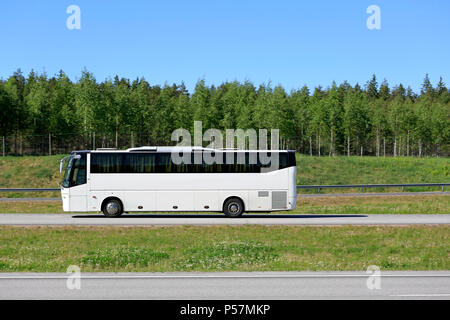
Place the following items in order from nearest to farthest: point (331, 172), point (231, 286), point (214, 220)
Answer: point (231, 286) → point (214, 220) → point (331, 172)

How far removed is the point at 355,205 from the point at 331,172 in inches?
921

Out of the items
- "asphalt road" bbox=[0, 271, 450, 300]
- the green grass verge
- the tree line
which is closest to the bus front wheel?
"asphalt road" bbox=[0, 271, 450, 300]

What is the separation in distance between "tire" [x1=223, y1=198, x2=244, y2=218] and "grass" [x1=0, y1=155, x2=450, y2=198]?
22474 millimetres

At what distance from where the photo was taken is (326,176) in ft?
180

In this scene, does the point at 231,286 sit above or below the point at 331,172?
below

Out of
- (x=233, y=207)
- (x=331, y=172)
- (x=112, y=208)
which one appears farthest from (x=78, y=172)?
(x=331, y=172)

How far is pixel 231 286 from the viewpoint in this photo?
→ 1085cm

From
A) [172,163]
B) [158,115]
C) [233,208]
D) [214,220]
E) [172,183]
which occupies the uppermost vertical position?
[158,115]

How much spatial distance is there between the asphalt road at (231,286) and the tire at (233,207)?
13371mm

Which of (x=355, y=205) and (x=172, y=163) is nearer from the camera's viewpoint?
(x=172, y=163)

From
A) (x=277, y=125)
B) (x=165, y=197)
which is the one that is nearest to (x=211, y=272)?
(x=165, y=197)

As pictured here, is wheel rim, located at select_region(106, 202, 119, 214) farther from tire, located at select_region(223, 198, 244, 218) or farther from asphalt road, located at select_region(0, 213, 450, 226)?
tire, located at select_region(223, 198, 244, 218)

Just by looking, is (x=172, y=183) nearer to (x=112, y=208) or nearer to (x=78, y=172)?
(x=112, y=208)
